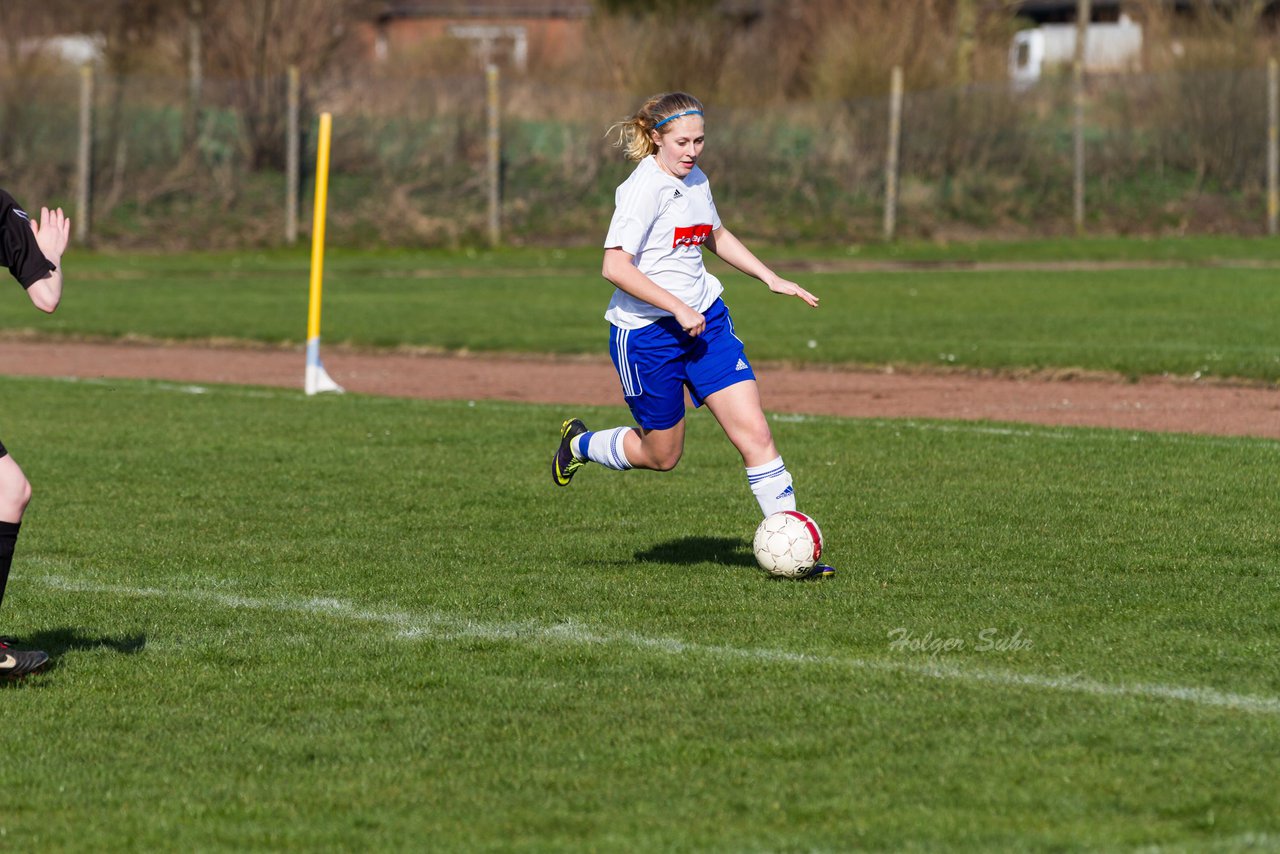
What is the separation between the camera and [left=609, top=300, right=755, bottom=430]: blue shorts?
7.45m

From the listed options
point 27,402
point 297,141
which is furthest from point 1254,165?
point 27,402

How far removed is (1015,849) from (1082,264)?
25182 mm

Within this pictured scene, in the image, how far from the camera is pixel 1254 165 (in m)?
35.4

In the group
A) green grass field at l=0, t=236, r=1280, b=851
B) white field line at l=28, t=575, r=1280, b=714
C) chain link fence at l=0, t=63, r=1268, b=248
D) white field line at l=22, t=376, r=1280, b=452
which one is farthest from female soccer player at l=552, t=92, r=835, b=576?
chain link fence at l=0, t=63, r=1268, b=248

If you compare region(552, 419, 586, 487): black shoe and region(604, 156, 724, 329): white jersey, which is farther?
region(552, 419, 586, 487): black shoe

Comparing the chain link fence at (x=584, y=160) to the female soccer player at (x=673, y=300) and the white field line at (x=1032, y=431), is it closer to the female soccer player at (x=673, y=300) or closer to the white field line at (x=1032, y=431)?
the white field line at (x=1032, y=431)

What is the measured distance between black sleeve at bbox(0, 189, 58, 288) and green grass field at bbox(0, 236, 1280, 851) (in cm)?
133

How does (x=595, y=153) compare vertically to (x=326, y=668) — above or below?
above

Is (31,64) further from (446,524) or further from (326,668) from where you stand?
(326,668)

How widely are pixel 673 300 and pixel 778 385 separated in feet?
26.9

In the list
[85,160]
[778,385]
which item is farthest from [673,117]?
[85,160]

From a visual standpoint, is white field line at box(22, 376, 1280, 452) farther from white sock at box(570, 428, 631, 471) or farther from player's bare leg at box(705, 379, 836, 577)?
player's bare leg at box(705, 379, 836, 577)

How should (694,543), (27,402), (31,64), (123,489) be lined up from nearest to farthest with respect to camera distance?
(694,543) < (123,489) < (27,402) < (31,64)

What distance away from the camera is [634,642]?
6199 millimetres
